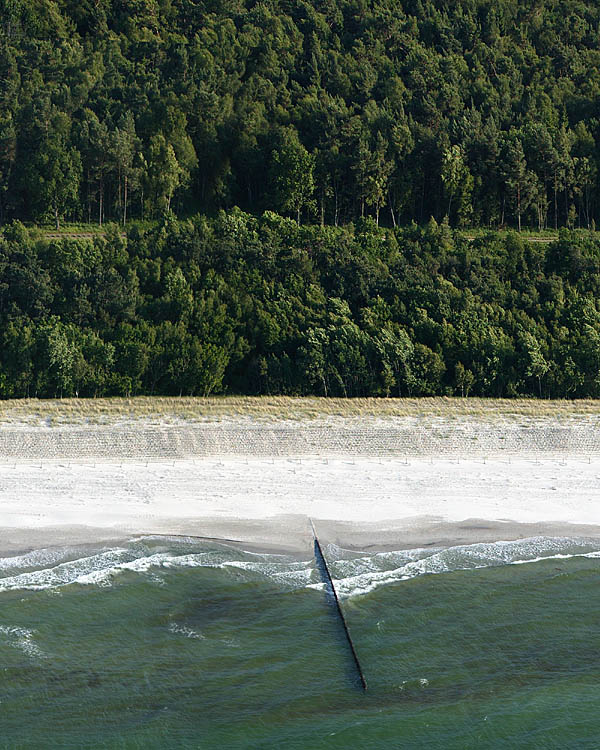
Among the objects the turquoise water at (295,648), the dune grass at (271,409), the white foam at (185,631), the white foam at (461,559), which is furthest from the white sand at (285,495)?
the dune grass at (271,409)

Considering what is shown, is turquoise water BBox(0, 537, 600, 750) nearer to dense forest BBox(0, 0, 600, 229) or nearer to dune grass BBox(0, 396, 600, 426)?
dune grass BBox(0, 396, 600, 426)

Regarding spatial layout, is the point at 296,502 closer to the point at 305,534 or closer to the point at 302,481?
the point at 302,481

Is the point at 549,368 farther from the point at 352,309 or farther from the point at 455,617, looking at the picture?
the point at 455,617

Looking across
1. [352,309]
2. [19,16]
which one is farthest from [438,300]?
[19,16]

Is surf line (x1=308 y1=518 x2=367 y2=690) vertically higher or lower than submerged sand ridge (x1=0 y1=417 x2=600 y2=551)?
lower

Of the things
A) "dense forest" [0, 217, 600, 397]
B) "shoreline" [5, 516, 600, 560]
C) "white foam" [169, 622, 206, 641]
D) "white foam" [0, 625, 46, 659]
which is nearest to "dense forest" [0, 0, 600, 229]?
"dense forest" [0, 217, 600, 397]

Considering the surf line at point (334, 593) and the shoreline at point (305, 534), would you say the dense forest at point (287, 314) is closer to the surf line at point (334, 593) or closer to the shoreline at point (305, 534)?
the shoreline at point (305, 534)

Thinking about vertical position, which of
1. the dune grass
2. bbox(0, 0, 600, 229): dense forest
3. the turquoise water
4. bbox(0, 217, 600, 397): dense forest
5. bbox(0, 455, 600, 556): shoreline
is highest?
bbox(0, 0, 600, 229): dense forest
